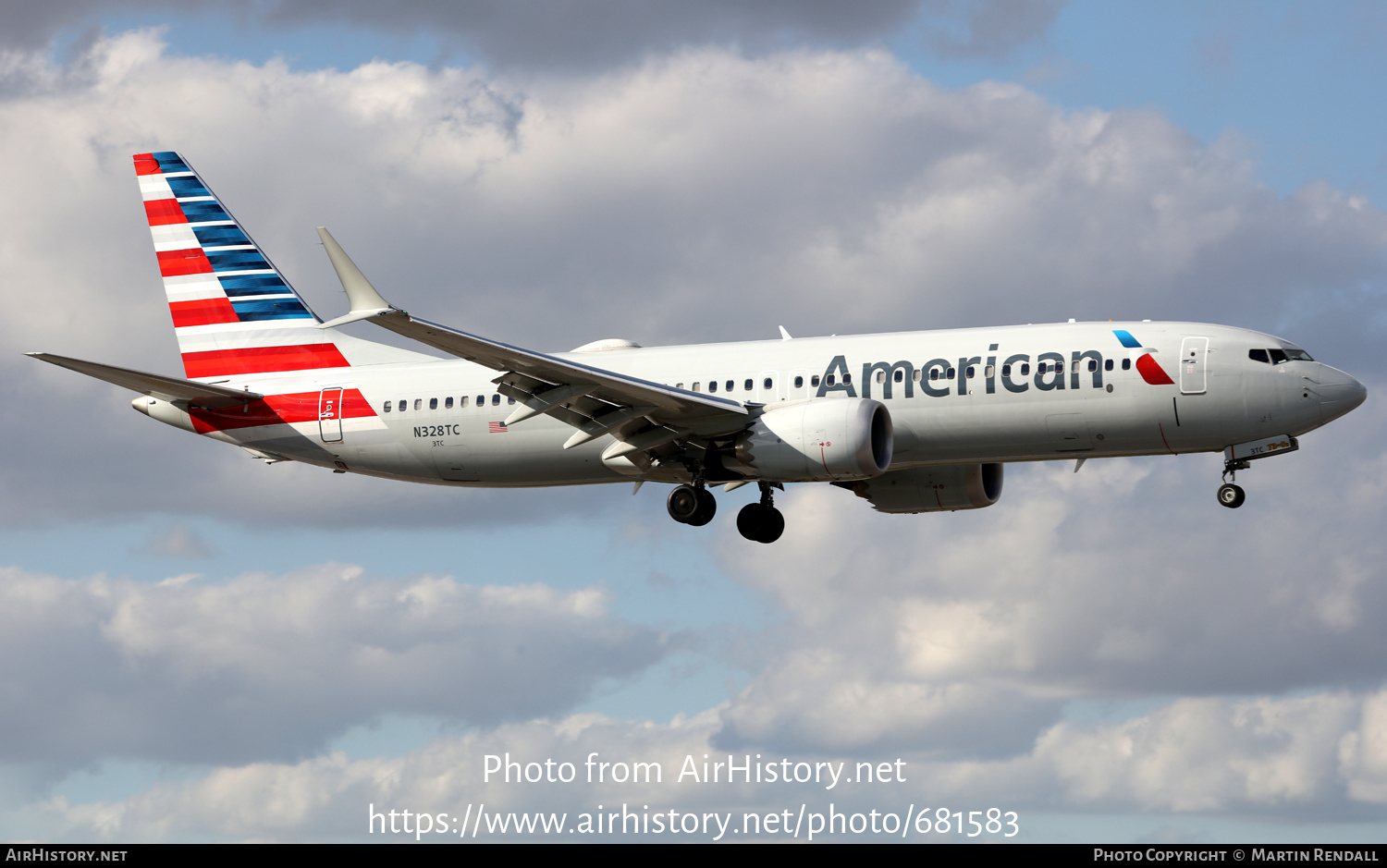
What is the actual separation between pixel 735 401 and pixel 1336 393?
574 inches

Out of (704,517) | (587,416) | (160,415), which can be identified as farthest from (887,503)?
(160,415)

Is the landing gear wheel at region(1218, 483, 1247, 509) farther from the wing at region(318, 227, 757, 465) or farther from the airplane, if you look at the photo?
the wing at region(318, 227, 757, 465)

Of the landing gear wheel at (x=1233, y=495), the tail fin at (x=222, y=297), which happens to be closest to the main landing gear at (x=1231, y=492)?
the landing gear wheel at (x=1233, y=495)

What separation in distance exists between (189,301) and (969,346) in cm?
2435

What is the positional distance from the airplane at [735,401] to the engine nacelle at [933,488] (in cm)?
7

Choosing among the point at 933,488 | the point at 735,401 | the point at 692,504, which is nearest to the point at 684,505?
the point at 692,504

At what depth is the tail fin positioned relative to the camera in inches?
1831

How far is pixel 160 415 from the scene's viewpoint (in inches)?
1809

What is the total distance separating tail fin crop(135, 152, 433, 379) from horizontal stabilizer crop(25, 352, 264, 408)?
5.05ft

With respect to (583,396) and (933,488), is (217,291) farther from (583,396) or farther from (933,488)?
(933,488)

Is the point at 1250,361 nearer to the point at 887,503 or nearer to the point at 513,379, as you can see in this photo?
the point at 887,503

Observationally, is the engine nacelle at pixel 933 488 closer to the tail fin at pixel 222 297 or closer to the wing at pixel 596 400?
the wing at pixel 596 400

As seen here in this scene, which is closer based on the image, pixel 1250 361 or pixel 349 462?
pixel 1250 361

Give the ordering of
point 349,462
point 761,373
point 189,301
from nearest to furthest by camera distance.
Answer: point 761,373 < point 349,462 < point 189,301
